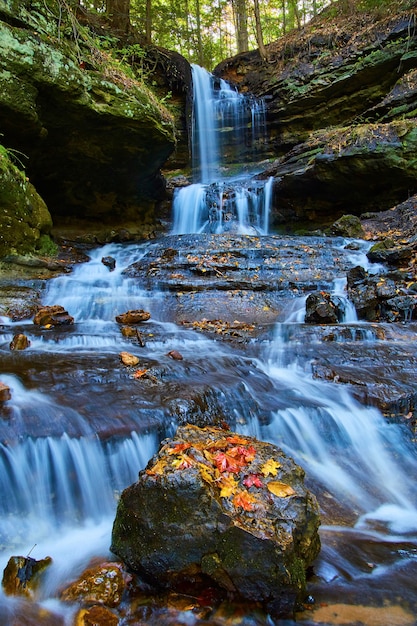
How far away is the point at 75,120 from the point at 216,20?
2176 centimetres

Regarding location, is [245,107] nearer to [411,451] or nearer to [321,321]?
[321,321]

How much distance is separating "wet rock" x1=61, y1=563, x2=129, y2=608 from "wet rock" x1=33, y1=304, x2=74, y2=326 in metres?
4.91

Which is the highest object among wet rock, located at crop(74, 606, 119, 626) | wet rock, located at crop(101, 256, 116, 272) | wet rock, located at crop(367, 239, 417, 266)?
wet rock, located at crop(101, 256, 116, 272)

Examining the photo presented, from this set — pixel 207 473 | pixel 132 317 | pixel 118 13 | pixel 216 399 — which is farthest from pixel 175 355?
pixel 118 13

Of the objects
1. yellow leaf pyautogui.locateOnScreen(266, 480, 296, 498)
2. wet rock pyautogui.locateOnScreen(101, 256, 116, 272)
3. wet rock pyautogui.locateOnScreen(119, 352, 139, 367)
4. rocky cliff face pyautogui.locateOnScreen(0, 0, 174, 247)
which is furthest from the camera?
wet rock pyautogui.locateOnScreen(101, 256, 116, 272)

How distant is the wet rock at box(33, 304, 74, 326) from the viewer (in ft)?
21.8

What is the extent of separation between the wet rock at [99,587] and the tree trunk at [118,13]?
16.3 m

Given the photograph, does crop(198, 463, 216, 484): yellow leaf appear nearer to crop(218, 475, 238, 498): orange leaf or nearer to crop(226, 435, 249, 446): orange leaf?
crop(218, 475, 238, 498): orange leaf

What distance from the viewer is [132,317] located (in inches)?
274

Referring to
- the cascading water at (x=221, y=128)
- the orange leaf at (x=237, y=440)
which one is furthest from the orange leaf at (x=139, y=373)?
the cascading water at (x=221, y=128)

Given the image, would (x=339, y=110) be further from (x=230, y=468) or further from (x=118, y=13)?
(x=230, y=468)

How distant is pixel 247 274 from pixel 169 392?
5054 millimetres

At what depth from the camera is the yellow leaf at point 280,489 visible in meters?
2.27

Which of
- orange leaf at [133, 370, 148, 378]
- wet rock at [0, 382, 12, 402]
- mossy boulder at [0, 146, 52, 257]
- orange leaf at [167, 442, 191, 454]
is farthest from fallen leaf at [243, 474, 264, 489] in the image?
mossy boulder at [0, 146, 52, 257]
